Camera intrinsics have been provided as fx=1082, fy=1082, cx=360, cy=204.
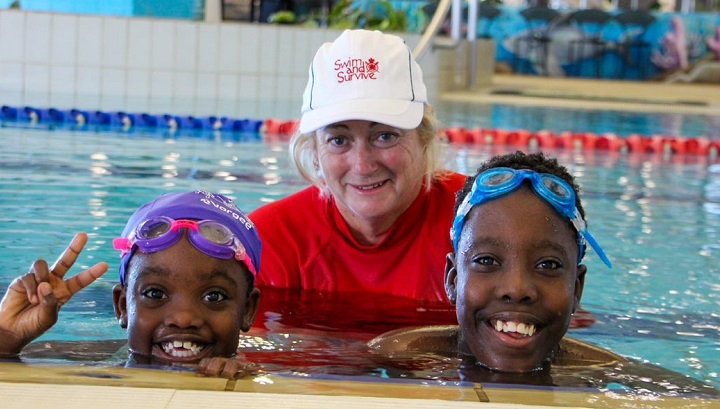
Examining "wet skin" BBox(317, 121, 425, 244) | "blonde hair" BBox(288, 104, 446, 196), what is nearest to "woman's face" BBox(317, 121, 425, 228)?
"wet skin" BBox(317, 121, 425, 244)

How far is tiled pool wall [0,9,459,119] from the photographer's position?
1241 cm

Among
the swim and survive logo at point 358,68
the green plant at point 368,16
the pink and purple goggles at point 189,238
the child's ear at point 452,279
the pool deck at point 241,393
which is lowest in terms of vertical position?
the pool deck at point 241,393

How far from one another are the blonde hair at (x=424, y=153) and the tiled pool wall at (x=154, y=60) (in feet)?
26.2

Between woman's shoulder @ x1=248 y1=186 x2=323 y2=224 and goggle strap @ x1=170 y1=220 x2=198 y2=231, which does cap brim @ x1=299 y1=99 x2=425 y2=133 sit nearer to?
woman's shoulder @ x1=248 y1=186 x2=323 y2=224

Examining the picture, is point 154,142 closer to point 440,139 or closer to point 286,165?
point 286,165

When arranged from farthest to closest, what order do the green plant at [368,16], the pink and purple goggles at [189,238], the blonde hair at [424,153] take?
the green plant at [368,16] → the blonde hair at [424,153] → the pink and purple goggles at [189,238]

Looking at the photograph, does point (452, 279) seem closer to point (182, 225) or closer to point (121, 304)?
point (182, 225)

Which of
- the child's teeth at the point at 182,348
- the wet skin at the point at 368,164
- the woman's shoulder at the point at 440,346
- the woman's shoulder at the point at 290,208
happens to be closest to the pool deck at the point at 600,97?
the woman's shoulder at the point at 290,208

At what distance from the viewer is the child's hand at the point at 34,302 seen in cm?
293

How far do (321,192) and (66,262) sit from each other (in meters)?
1.24

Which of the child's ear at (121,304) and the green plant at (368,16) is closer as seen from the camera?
the child's ear at (121,304)

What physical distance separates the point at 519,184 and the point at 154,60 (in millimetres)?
10277

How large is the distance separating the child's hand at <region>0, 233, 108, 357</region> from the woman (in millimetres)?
1010

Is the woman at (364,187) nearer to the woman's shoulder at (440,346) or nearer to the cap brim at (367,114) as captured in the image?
the cap brim at (367,114)
